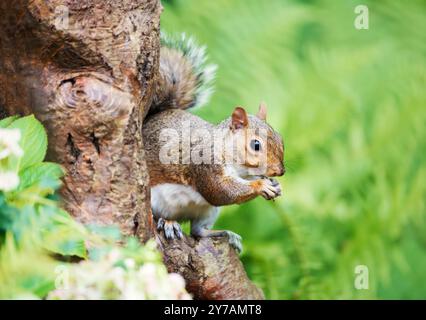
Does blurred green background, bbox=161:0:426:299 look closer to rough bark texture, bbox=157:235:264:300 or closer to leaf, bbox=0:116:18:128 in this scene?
rough bark texture, bbox=157:235:264:300

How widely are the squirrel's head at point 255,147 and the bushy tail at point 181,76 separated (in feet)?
0.84

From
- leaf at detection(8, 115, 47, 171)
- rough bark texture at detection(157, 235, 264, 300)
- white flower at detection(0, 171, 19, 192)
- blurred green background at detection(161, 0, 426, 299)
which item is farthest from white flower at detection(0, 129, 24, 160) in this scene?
blurred green background at detection(161, 0, 426, 299)

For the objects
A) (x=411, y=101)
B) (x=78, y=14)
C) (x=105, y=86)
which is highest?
(x=411, y=101)

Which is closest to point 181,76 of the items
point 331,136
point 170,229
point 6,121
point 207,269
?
point 170,229

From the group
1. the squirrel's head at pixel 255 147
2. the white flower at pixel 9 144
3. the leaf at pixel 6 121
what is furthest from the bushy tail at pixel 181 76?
the white flower at pixel 9 144

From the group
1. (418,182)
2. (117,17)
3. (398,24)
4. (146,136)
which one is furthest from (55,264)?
(398,24)

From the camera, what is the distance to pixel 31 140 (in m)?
1.92

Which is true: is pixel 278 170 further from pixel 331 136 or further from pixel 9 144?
pixel 331 136

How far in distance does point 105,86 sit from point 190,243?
1.89 ft

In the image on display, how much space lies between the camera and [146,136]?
250 cm

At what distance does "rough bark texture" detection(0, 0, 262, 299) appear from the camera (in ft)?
6.70

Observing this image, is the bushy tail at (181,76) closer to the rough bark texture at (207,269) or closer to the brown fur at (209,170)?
the brown fur at (209,170)
